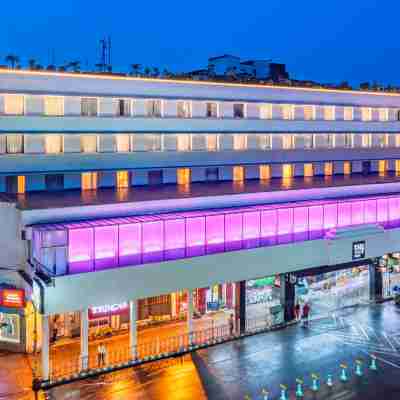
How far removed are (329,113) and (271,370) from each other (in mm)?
32270

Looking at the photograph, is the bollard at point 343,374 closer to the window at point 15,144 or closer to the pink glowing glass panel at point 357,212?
the pink glowing glass panel at point 357,212

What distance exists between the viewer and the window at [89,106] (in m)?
43.7

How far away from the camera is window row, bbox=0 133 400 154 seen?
41625 mm

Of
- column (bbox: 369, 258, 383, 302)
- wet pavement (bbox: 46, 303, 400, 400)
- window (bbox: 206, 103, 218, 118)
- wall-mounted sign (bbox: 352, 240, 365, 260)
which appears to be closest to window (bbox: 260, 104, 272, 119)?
window (bbox: 206, 103, 218, 118)

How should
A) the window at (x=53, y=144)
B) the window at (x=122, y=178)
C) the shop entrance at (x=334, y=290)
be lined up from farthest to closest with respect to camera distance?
the window at (x=122, y=178) < the shop entrance at (x=334, y=290) < the window at (x=53, y=144)

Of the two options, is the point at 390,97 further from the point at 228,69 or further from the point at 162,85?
the point at 162,85

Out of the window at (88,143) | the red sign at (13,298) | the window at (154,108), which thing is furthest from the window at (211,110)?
the red sign at (13,298)

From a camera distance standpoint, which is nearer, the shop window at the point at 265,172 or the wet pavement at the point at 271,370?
the wet pavement at the point at 271,370

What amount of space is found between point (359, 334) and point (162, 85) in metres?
24.8

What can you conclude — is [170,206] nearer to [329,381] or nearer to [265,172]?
[329,381]

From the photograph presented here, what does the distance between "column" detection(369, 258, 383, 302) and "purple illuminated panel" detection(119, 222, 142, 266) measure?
22.5 meters

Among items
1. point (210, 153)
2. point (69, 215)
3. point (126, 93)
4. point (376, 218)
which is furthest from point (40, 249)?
point (376, 218)

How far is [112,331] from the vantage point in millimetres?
36969

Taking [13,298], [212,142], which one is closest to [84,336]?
[13,298]
